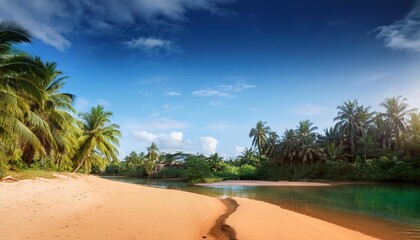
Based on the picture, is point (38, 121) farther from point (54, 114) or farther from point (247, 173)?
point (247, 173)

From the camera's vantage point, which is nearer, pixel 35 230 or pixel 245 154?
pixel 35 230

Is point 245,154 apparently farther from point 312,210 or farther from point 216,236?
point 216,236

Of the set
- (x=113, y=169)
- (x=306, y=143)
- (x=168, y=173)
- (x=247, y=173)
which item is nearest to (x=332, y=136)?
(x=306, y=143)

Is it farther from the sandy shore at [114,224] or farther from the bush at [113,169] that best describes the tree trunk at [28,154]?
the bush at [113,169]

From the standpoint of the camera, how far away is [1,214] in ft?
25.9

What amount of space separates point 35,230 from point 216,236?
4.25 metres

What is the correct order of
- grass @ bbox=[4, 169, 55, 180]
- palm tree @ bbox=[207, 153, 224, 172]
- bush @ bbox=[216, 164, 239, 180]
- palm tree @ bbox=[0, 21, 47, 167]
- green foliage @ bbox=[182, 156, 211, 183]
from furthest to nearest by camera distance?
1. palm tree @ bbox=[207, 153, 224, 172]
2. bush @ bbox=[216, 164, 239, 180]
3. green foliage @ bbox=[182, 156, 211, 183]
4. grass @ bbox=[4, 169, 55, 180]
5. palm tree @ bbox=[0, 21, 47, 167]

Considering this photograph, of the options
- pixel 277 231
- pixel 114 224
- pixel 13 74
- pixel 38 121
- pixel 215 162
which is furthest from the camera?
pixel 215 162

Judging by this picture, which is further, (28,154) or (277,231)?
(28,154)

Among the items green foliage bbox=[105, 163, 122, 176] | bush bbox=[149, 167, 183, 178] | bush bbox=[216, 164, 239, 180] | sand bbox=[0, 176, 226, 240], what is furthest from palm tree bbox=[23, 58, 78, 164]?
green foliage bbox=[105, 163, 122, 176]

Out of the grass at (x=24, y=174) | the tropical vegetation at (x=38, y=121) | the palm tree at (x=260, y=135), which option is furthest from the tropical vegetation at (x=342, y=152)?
the grass at (x=24, y=174)

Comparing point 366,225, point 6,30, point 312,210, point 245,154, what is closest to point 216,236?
point 366,225

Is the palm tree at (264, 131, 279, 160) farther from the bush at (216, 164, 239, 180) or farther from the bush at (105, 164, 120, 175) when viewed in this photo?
the bush at (105, 164, 120, 175)

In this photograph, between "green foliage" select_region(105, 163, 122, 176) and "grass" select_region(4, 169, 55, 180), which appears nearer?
"grass" select_region(4, 169, 55, 180)
